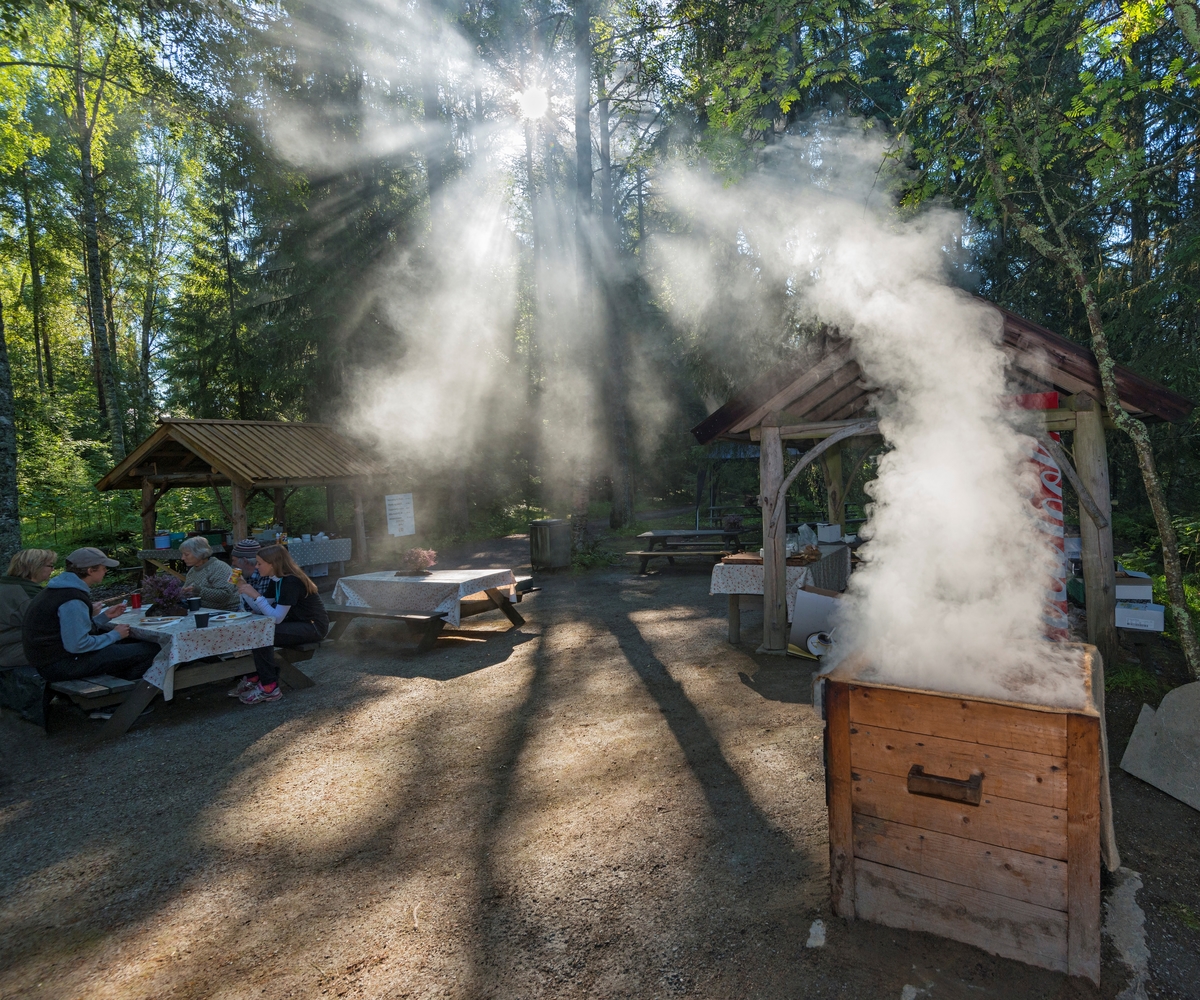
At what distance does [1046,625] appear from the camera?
3883 millimetres

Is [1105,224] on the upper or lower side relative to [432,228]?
lower

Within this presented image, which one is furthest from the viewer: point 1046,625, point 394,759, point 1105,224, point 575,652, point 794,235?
point 794,235

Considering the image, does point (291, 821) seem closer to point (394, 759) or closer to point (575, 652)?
point (394, 759)

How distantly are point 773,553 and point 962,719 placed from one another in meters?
4.93

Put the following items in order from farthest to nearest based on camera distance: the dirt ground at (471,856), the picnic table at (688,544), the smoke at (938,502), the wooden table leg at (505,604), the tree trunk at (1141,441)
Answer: the picnic table at (688,544) → the wooden table leg at (505,604) → the tree trunk at (1141,441) → the smoke at (938,502) → the dirt ground at (471,856)

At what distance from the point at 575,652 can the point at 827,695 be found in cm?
541

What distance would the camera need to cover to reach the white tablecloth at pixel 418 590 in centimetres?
809

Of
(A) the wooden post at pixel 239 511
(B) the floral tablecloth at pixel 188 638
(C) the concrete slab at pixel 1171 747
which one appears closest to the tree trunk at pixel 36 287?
(A) the wooden post at pixel 239 511

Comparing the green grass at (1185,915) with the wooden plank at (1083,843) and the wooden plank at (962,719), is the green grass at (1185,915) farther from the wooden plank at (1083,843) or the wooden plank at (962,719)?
the wooden plank at (962,719)

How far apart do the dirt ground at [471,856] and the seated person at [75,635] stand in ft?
2.02

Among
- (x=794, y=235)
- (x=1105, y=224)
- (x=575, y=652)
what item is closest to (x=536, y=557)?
(x=575, y=652)

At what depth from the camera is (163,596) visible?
655 centimetres

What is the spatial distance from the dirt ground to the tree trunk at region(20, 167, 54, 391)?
23.2 meters

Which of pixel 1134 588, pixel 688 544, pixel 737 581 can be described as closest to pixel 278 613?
pixel 737 581
